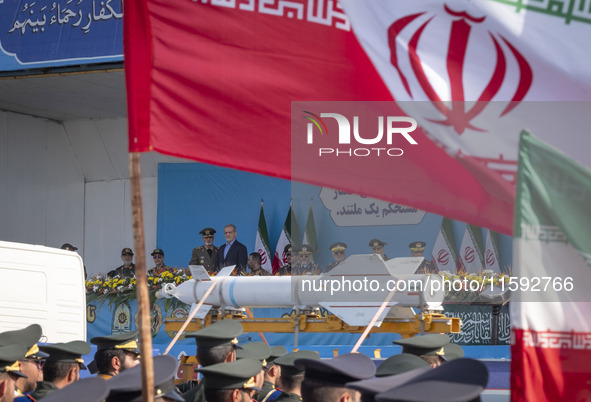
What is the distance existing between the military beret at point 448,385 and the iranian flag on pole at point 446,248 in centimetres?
1460

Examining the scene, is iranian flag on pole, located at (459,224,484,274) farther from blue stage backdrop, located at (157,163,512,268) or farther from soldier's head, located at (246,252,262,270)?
soldier's head, located at (246,252,262,270)

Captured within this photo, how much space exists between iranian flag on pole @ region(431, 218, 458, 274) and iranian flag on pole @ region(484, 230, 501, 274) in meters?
0.60

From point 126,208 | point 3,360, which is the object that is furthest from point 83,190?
point 3,360

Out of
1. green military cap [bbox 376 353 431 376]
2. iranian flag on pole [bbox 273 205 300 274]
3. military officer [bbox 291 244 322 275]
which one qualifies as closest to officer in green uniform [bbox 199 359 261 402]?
green military cap [bbox 376 353 431 376]

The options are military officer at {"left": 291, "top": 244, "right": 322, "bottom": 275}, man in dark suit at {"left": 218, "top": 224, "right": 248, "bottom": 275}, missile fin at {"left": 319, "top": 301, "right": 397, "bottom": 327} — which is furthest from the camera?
man in dark suit at {"left": 218, "top": 224, "right": 248, "bottom": 275}

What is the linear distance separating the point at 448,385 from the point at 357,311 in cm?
718

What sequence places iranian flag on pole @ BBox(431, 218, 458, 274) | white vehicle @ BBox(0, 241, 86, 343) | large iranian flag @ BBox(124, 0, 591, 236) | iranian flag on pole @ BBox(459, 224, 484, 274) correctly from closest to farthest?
large iranian flag @ BBox(124, 0, 591, 236) → white vehicle @ BBox(0, 241, 86, 343) → iranian flag on pole @ BBox(459, 224, 484, 274) → iranian flag on pole @ BBox(431, 218, 458, 274)

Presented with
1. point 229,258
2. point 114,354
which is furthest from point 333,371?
point 229,258

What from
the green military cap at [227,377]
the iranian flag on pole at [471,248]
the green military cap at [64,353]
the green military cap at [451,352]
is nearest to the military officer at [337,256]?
the green military cap at [451,352]

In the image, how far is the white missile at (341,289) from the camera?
9.33 metres

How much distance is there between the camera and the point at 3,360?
4.79 meters

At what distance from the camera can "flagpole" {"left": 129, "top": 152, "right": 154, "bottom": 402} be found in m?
3.02

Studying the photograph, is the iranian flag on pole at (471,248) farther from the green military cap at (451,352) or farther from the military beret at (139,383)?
the military beret at (139,383)

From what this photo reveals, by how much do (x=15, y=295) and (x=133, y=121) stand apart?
6.67 meters
